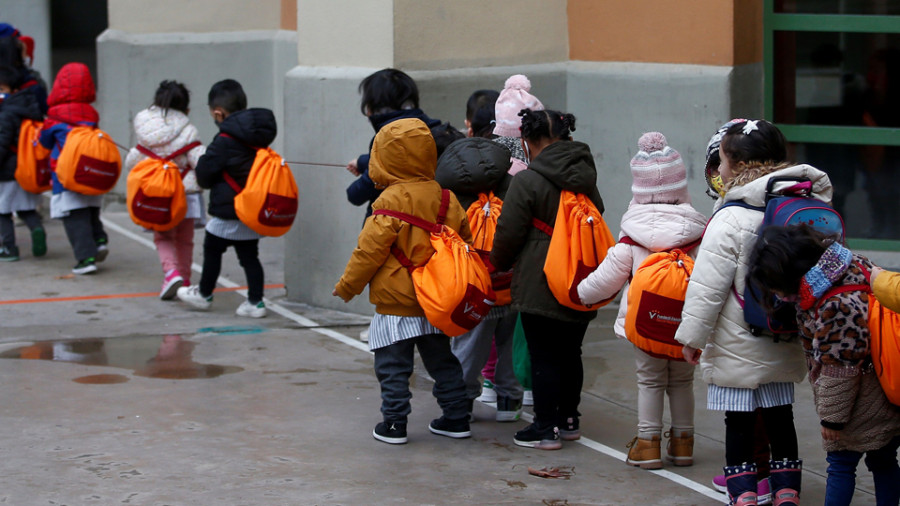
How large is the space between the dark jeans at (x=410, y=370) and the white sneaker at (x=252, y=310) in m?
2.92

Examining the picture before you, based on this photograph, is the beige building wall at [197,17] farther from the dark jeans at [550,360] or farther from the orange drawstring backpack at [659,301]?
the orange drawstring backpack at [659,301]

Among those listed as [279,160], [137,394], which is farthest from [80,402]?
[279,160]

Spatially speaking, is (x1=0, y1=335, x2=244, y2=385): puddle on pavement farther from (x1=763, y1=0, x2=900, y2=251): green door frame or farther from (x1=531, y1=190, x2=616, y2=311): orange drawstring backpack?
(x1=763, y1=0, x2=900, y2=251): green door frame

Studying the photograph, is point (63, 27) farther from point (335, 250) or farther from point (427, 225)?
point (427, 225)

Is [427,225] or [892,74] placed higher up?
[892,74]

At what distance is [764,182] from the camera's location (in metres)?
4.29

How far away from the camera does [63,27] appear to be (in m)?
16.2

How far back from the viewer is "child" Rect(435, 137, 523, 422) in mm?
5672

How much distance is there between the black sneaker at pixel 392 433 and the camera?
5523 mm

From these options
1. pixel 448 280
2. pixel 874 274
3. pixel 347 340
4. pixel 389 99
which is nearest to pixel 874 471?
pixel 874 274

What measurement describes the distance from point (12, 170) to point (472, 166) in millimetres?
5967

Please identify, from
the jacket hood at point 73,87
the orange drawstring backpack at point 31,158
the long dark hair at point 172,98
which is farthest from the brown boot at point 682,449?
the orange drawstring backpack at point 31,158

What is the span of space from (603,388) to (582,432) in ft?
2.88

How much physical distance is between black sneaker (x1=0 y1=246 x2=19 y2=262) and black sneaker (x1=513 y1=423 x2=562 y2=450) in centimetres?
647
